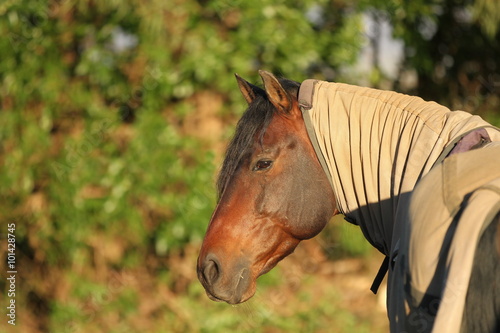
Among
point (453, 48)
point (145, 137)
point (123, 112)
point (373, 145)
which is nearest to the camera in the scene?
point (373, 145)

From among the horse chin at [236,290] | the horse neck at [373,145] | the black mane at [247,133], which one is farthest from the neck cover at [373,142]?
the horse chin at [236,290]

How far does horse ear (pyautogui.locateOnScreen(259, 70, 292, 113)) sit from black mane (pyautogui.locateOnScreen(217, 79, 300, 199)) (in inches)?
1.7

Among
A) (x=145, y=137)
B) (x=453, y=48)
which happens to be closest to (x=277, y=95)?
(x=145, y=137)

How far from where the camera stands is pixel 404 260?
68.4 inches

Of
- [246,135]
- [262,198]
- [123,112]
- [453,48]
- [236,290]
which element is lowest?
[123,112]

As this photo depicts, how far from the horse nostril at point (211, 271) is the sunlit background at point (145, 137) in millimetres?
2671

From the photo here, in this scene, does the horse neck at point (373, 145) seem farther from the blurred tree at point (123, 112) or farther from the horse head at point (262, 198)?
the blurred tree at point (123, 112)

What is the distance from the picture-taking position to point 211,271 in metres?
2.29

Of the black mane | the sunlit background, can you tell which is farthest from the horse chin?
the sunlit background

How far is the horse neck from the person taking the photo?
208 centimetres

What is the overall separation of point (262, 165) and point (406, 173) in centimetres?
49

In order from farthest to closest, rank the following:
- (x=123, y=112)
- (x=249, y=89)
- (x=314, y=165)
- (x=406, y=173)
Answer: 1. (x=123, y=112)
2. (x=249, y=89)
3. (x=314, y=165)
4. (x=406, y=173)

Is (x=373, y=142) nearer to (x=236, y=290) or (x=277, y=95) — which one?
(x=277, y=95)

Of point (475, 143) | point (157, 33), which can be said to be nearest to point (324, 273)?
point (157, 33)
